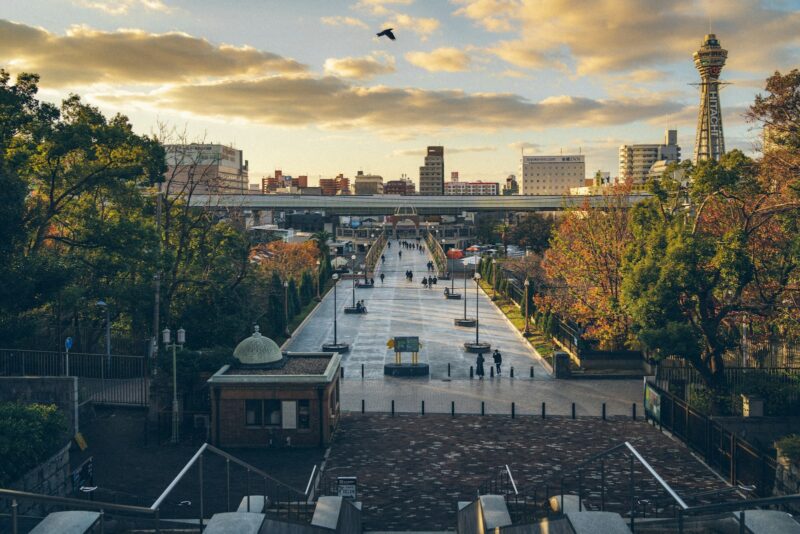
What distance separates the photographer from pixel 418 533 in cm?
1839

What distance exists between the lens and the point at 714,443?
82.5ft

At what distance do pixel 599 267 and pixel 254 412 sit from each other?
72.0ft

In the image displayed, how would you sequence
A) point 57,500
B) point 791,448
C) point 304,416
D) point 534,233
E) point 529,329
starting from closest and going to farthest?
point 57,500 < point 791,448 < point 304,416 < point 529,329 < point 534,233

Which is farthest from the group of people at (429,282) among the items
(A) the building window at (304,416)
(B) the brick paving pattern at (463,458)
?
(A) the building window at (304,416)

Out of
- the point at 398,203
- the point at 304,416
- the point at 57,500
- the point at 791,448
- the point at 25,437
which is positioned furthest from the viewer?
the point at 398,203

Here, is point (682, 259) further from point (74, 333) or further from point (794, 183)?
point (74, 333)

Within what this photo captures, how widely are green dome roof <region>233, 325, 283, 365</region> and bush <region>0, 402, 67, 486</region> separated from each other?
28.2 ft

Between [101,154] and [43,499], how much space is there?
28.2 metres

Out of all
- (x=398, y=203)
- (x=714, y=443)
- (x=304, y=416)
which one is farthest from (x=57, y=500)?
(x=398, y=203)

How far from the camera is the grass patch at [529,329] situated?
150 ft

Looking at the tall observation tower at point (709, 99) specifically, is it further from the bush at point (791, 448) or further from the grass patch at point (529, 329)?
the bush at point (791, 448)

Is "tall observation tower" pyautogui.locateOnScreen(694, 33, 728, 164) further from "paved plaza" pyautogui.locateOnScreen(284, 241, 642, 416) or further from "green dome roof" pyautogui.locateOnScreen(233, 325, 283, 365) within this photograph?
"green dome roof" pyautogui.locateOnScreen(233, 325, 283, 365)

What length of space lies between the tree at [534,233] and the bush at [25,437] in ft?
228

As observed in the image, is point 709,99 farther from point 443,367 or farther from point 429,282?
point 443,367
